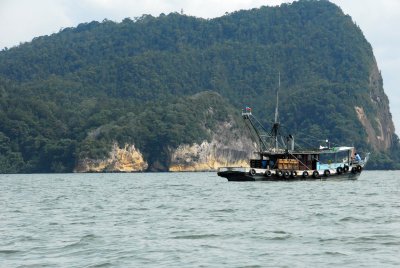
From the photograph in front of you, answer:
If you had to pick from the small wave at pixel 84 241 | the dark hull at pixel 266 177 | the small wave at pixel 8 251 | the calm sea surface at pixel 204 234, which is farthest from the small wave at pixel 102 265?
the dark hull at pixel 266 177

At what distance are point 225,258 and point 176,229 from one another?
907cm

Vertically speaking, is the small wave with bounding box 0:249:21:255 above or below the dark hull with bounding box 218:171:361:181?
below

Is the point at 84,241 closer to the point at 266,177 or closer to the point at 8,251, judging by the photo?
the point at 8,251

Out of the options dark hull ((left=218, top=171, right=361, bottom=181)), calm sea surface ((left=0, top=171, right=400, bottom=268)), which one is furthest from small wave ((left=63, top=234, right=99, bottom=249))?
dark hull ((left=218, top=171, right=361, bottom=181))

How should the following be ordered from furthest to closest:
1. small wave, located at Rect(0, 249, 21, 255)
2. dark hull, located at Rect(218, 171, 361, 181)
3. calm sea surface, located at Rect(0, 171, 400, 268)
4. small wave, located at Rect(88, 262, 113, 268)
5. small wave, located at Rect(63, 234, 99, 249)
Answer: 1. dark hull, located at Rect(218, 171, 361, 181)
2. small wave, located at Rect(63, 234, 99, 249)
3. small wave, located at Rect(0, 249, 21, 255)
4. calm sea surface, located at Rect(0, 171, 400, 268)
5. small wave, located at Rect(88, 262, 113, 268)

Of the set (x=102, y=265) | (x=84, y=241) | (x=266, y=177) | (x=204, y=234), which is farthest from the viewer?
(x=266, y=177)

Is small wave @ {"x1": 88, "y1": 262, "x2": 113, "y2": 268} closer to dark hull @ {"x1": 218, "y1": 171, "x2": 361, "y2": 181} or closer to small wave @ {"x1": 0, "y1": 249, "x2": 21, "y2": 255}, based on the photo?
Result: small wave @ {"x1": 0, "y1": 249, "x2": 21, "y2": 255}

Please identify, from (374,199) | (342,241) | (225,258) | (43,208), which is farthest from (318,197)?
(225,258)

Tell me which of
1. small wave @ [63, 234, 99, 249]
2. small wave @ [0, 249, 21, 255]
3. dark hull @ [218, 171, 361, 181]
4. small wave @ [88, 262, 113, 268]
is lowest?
small wave @ [88, 262, 113, 268]

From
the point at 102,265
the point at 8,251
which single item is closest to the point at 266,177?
the point at 8,251

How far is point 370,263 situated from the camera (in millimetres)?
27797

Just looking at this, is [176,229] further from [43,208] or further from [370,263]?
[43,208]

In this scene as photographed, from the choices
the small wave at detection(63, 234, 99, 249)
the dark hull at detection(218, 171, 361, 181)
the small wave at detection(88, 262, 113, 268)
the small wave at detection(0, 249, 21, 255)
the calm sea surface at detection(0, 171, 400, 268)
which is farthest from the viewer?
the dark hull at detection(218, 171, 361, 181)

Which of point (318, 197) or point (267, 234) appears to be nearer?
point (267, 234)
